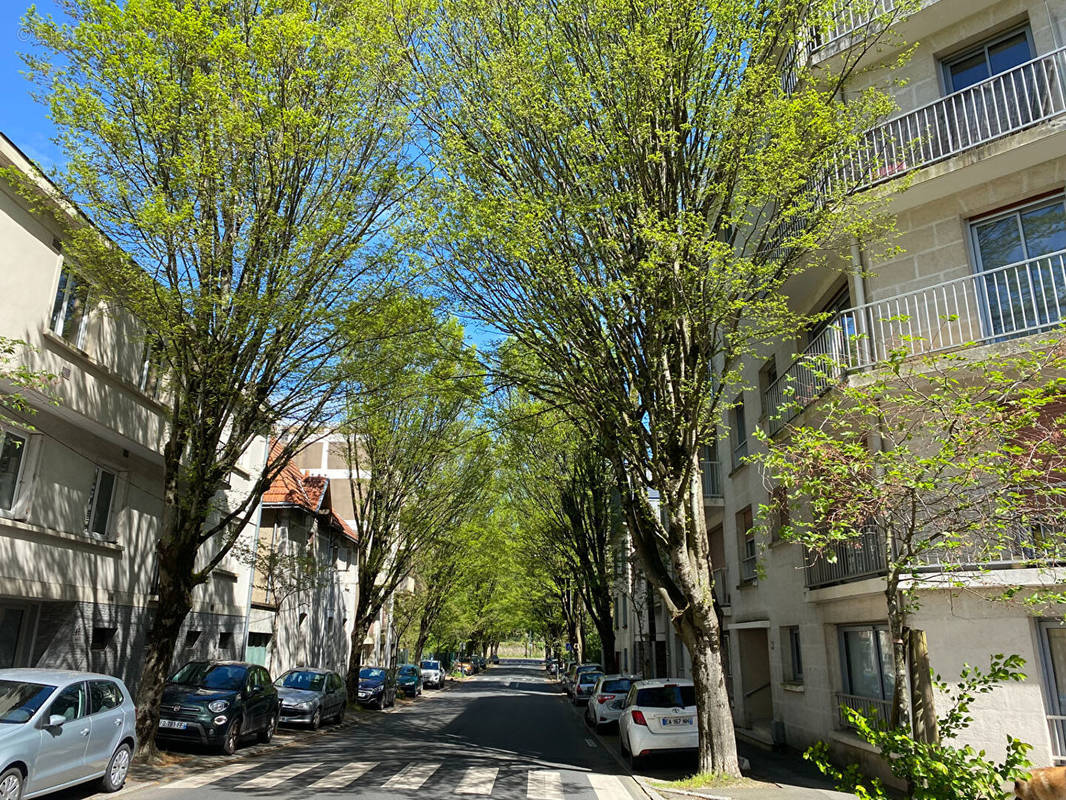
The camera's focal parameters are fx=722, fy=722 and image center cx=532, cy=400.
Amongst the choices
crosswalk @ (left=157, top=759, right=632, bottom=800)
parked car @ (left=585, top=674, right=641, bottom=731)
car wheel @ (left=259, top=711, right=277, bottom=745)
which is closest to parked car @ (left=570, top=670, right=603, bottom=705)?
parked car @ (left=585, top=674, right=641, bottom=731)

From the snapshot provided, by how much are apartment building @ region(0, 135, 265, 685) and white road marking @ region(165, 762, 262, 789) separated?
13.9ft

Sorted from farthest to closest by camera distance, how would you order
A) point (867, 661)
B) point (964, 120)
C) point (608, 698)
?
point (608, 698)
point (867, 661)
point (964, 120)

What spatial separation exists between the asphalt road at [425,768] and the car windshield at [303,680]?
61.6 inches

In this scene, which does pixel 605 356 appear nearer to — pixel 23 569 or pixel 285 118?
pixel 285 118

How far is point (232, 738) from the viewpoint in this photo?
13.8 metres

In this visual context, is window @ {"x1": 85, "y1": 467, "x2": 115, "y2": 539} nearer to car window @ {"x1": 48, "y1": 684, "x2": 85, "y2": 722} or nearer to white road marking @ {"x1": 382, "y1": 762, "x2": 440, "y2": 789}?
car window @ {"x1": 48, "y1": 684, "x2": 85, "y2": 722}

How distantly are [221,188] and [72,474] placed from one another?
6.77 m

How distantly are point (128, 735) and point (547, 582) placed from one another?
136 ft

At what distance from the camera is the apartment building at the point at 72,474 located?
1217cm

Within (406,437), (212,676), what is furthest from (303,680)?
(406,437)

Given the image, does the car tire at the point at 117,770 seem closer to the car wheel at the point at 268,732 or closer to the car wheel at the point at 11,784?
the car wheel at the point at 11,784

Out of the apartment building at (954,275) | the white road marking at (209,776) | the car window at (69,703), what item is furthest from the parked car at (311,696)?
the apartment building at (954,275)

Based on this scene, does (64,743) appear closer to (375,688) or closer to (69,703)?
(69,703)

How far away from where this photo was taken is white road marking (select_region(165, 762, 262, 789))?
34.0 ft
